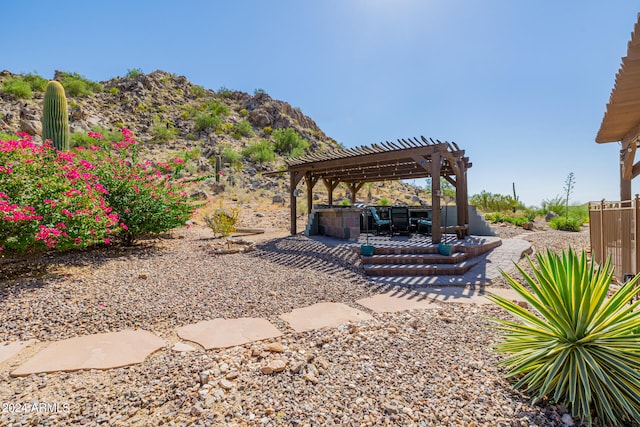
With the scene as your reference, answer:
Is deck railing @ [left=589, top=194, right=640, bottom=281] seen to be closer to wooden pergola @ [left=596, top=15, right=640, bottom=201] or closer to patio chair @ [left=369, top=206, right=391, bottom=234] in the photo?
wooden pergola @ [left=596, top=15, right=640, bottom=201]

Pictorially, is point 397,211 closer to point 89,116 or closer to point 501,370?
point 501,370

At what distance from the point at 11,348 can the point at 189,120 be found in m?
29.4

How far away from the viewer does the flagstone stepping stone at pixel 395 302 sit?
3.79m

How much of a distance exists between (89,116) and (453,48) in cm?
2633

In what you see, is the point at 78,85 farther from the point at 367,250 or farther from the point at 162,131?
the point at 367,250

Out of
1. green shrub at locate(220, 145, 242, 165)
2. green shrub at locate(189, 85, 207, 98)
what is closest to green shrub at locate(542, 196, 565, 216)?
green shrub at locate(220, 145, 242, 165)

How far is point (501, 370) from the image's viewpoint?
2.19 meters

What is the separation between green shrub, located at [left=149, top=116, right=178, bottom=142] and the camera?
78.3ft

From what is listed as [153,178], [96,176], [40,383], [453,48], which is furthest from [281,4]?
[40,383]

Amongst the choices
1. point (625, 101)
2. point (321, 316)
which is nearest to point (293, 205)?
point (321, 316)

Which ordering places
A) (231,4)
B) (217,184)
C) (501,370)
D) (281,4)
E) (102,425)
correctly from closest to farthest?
1. (102,425)
2. (501,370)
3. (281,4)
4. (231,4)
5. (217,184)

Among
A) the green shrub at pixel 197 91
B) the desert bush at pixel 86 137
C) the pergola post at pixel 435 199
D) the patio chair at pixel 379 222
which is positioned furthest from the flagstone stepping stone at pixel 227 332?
the green shrub at pixel 197 91

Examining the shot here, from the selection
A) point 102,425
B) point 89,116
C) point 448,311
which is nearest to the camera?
point 102,425

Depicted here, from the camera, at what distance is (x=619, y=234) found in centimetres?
505
